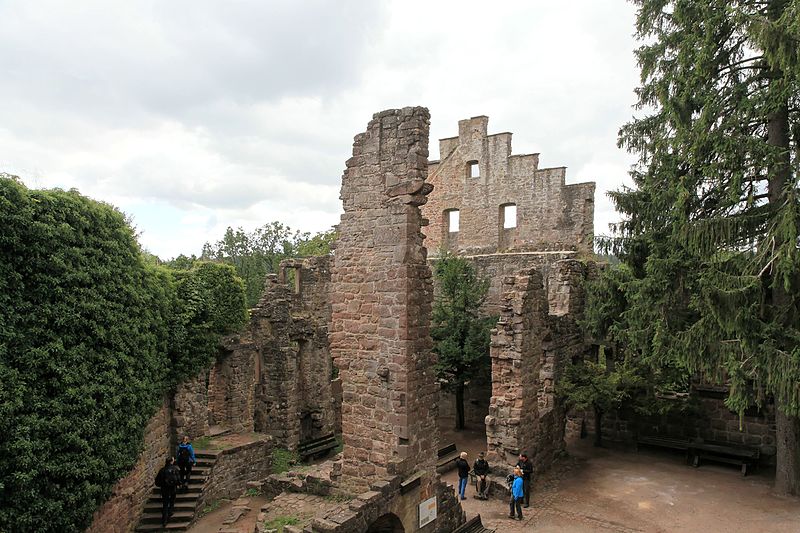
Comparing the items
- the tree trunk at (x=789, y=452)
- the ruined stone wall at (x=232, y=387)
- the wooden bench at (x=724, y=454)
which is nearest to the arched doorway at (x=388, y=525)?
the tree trunk at (x=789, y=452)

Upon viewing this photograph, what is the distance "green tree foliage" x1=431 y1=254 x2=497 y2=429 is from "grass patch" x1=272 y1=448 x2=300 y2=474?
19.3 feet

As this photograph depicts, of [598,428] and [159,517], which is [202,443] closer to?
[159,517]

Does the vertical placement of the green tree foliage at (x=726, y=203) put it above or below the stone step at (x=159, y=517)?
above

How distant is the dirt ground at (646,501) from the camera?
1108 centimetres

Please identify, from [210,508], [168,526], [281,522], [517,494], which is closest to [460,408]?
[517,494]

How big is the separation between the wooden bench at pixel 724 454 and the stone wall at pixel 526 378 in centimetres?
363

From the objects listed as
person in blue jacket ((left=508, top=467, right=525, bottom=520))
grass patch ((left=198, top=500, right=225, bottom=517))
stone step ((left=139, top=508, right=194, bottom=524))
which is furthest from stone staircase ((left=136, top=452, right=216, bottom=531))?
person in blue jacket ((left=508, top=467, right=525, bottom=520))

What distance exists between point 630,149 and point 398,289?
28.4ft

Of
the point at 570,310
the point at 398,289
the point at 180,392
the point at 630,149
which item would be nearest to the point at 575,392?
the point at 570,310

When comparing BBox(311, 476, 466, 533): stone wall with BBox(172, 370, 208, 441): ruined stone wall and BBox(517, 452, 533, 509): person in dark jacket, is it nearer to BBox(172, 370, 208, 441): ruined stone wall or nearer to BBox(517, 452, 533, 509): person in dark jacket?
BBox(517, 452, 533, 509): person in dark jacket

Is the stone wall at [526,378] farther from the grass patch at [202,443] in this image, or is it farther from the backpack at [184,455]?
the grass patch at [202,443]

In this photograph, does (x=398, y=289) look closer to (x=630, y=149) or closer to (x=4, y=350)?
(x=4, y=350)

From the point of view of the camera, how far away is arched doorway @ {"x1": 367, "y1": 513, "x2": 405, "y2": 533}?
28.3 feet

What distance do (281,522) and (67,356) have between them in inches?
178
